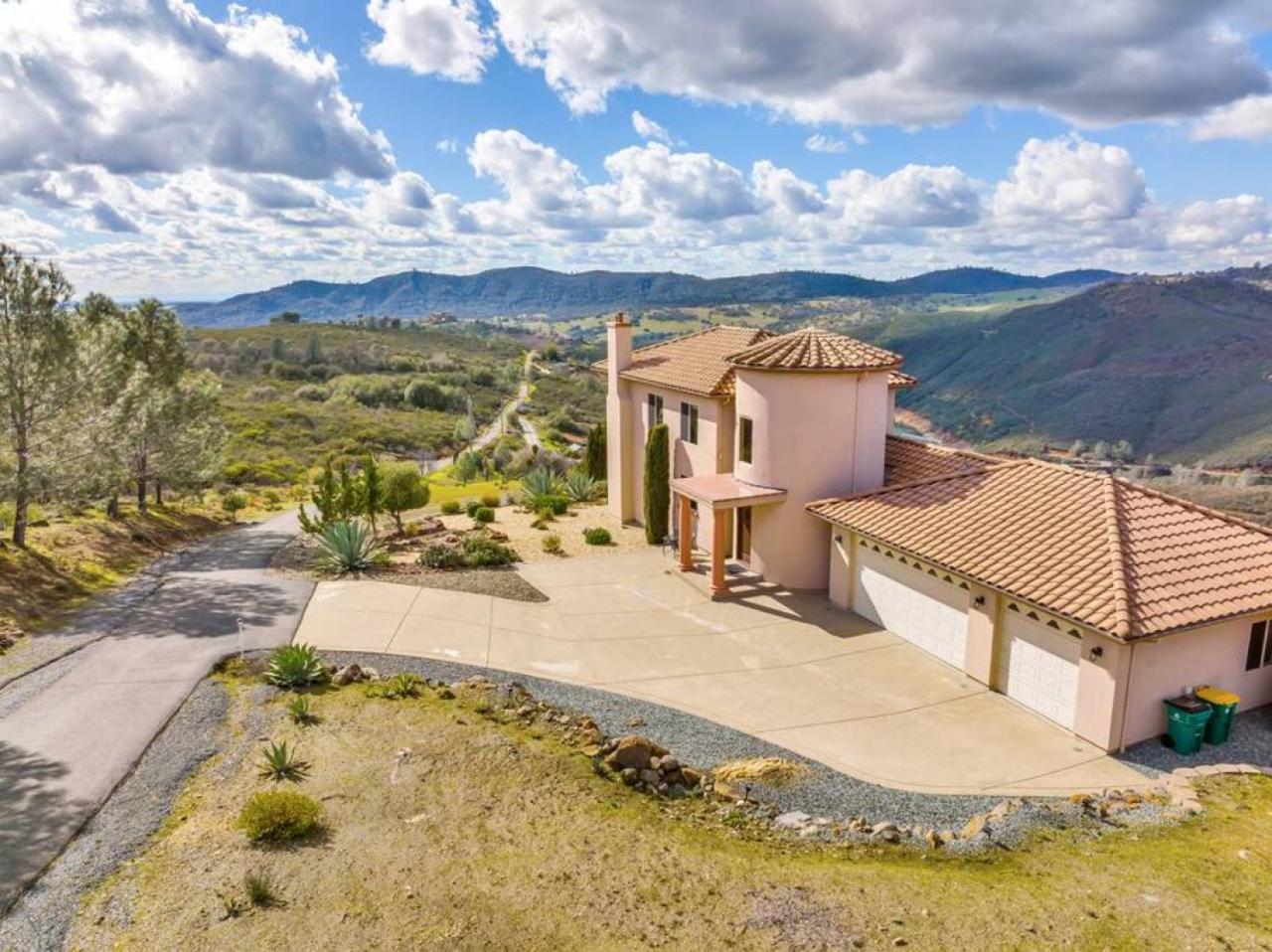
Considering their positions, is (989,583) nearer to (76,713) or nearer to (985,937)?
(985,937)

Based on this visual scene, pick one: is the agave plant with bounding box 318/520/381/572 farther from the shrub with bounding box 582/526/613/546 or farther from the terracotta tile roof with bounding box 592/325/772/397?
the terracotta tile roof with bounding box 592/325/772/397

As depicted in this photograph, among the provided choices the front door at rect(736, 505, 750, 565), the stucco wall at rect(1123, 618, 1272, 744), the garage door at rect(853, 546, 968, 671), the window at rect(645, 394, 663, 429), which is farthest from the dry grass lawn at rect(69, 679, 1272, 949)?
the window at rect(645, 394, 663, 429)

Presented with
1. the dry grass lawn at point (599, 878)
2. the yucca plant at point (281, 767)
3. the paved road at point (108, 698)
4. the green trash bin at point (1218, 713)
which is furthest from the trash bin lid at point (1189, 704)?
the paved road at point (108, 698)

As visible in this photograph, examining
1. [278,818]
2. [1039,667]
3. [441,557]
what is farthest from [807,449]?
[278,818]

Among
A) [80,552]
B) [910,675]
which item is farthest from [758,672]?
[80,552]

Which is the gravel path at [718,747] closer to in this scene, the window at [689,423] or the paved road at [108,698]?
the paved road at [108,698]

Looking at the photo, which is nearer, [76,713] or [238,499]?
[76,713]
